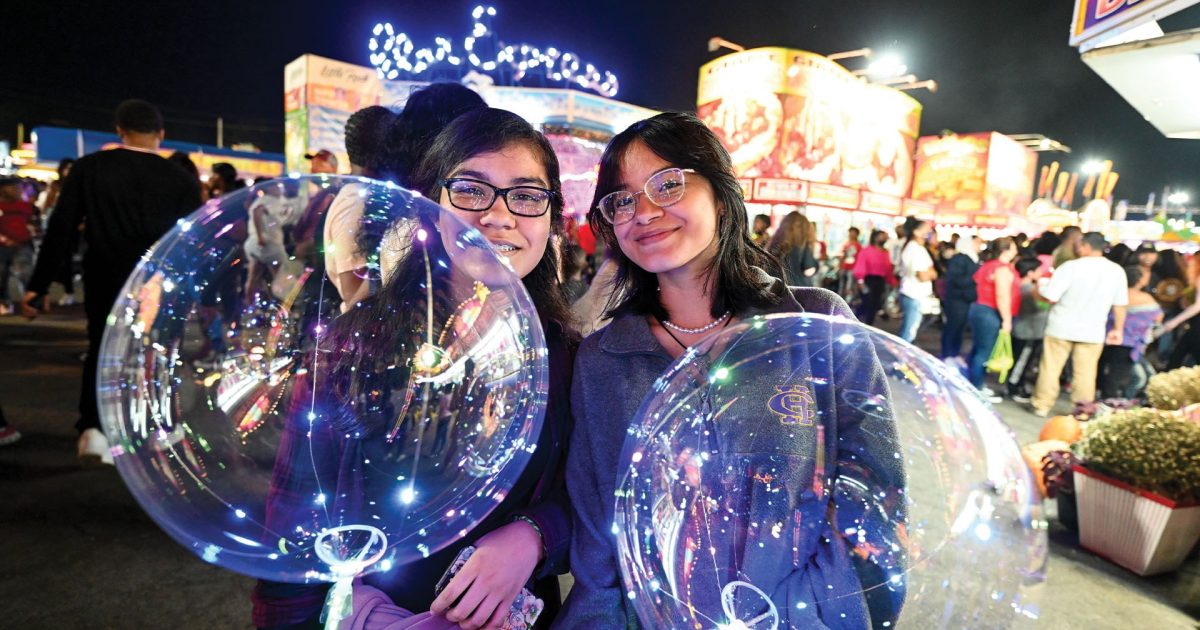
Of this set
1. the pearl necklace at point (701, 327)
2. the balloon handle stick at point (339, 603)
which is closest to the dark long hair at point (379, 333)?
the balloon handle stick at point (339, 603)

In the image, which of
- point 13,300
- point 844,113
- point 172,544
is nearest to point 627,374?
point 172,544

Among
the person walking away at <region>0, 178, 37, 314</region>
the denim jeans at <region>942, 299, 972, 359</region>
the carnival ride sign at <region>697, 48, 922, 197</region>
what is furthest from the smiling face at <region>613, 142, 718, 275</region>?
the carnival ride sign at <region>697, 48, 922, 197</region>

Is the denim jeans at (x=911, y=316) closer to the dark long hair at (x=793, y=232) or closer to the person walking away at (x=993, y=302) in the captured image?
the person walking away at (x=993, y=302)

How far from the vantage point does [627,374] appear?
127 centimetres

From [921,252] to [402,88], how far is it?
1284 cm

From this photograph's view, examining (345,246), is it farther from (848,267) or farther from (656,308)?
(848,267)

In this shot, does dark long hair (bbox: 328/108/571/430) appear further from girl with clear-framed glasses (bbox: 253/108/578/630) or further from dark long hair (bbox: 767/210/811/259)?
dark long hair (bbox: 767/210/811/259)

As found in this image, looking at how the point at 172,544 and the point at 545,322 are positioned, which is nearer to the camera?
the point at 545,322

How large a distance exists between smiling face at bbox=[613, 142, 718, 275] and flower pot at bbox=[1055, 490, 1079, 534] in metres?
4.01

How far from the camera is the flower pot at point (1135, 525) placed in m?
3.19

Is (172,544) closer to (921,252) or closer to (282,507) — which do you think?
(282,507)

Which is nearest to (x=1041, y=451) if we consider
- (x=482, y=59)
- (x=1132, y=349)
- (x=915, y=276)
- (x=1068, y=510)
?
(x=1068, y=510)

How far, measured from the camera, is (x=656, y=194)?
4.10 feet

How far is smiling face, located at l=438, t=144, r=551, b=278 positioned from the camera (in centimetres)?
123
